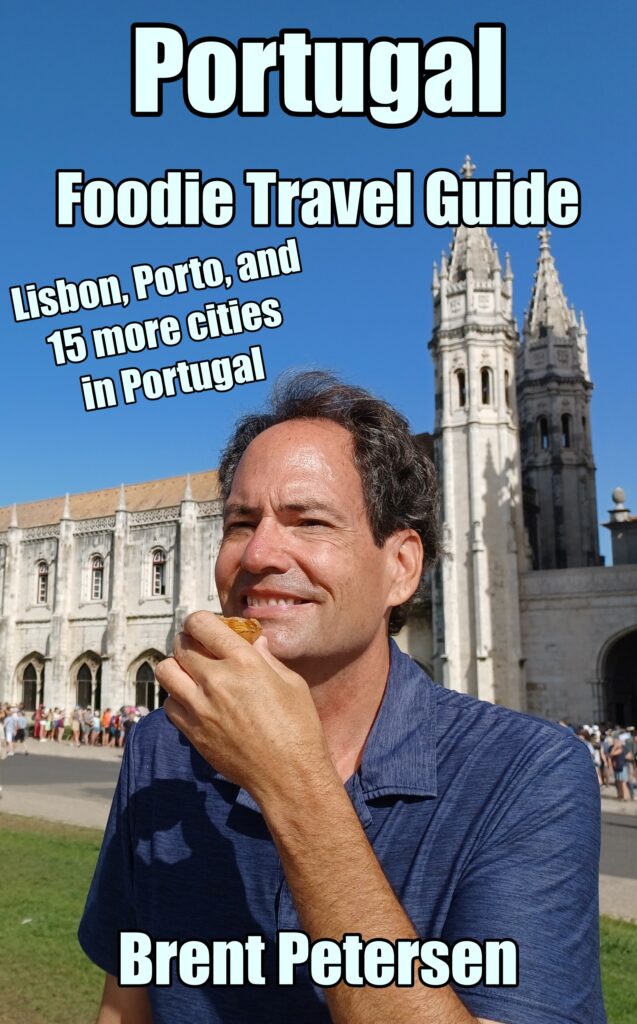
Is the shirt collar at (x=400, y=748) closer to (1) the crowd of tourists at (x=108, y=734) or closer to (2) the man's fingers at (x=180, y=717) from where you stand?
(2) the man's fingers at (x=180, y=717)

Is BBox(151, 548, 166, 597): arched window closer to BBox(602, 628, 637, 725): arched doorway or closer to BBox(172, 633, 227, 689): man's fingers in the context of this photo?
BBox(602, 628, 637, 725): arched doorway

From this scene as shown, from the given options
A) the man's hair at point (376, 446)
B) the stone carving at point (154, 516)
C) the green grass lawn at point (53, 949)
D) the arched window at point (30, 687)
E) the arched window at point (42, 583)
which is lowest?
the green grass lawn at point (53, 949)

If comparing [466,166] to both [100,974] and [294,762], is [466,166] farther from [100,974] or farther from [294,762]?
[294,762]

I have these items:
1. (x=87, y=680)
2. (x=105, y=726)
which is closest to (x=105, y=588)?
(x=87, y=680)

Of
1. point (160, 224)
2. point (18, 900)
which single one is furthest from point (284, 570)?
point (18, 900)

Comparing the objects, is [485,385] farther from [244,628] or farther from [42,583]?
[244,628]

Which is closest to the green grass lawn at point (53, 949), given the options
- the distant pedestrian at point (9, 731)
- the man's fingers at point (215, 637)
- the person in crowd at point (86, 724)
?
the man's fingers at point (215, 637)
